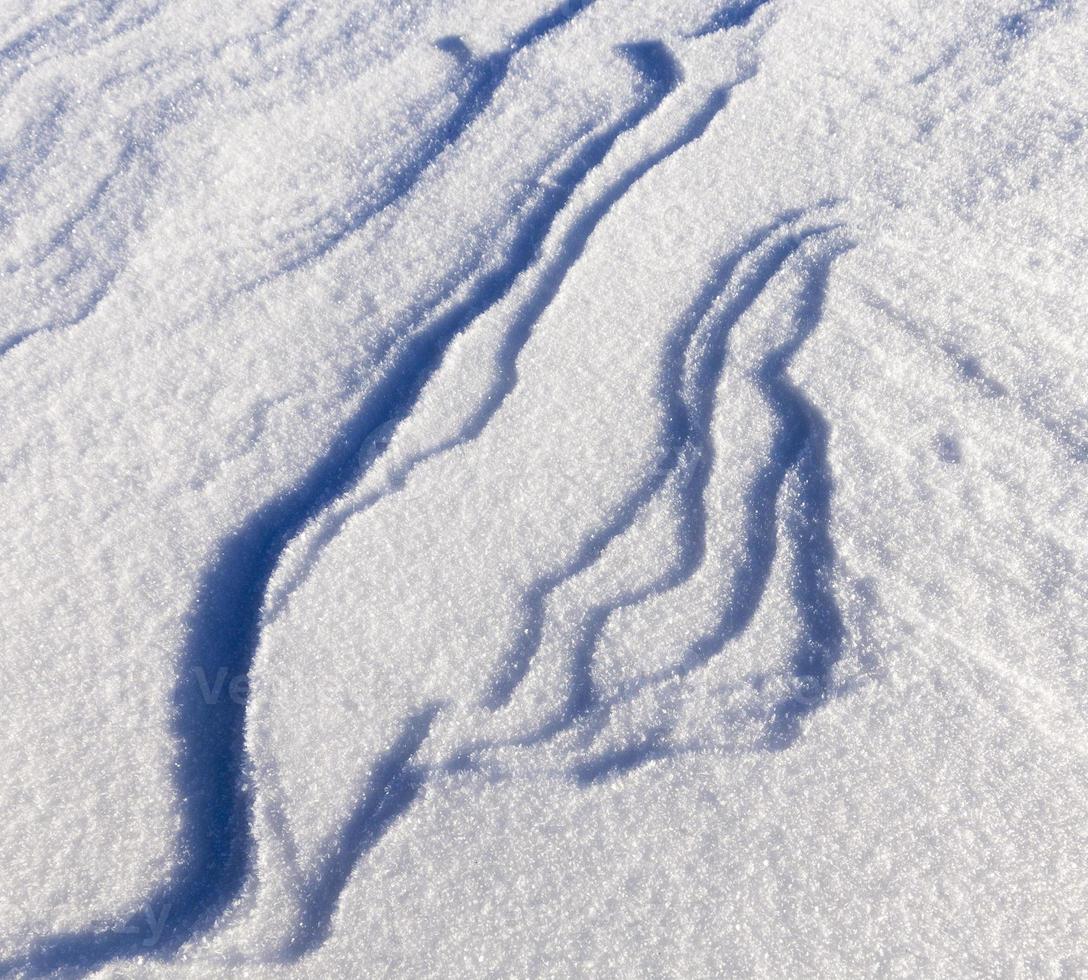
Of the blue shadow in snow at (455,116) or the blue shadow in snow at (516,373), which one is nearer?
the blue shadow in snow at (516,373)

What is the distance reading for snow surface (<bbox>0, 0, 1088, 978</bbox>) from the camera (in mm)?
636

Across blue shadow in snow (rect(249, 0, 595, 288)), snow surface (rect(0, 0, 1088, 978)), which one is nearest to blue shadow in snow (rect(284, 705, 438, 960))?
snow surface (rect(0, 0, 1088, 978))

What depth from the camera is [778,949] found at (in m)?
0.61

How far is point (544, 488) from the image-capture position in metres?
0.75

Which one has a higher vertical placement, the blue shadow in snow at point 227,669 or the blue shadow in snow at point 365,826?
the blue shadow in snow at point 227,669

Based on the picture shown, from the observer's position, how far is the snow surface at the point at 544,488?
636mm

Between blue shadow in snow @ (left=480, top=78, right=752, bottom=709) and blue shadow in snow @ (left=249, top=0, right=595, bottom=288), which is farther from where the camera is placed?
blue shadow in snow @ (left=249, top=0, right=595, bottom=288)

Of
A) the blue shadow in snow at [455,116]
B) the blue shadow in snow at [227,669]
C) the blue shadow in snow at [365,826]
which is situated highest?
the blue shadow in snow at [455,116]

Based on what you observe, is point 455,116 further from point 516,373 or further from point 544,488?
point 544,488

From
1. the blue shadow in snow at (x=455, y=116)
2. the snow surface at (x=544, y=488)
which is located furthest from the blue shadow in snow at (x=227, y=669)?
the blue shadow in snow at (x=455, y=116)

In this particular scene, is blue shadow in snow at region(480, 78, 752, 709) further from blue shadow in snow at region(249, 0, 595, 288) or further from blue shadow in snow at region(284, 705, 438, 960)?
blue shadow in snow at region(249, 0, 595, 288)

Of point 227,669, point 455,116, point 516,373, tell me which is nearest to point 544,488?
point 516,373

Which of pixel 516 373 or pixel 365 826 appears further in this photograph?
pixel 516 373

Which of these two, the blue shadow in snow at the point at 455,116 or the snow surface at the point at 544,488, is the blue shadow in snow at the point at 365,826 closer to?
the snow surface at the point at 544,488
